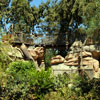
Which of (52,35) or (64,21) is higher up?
(64,21)

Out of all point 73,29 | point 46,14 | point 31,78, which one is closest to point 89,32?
point 31,78

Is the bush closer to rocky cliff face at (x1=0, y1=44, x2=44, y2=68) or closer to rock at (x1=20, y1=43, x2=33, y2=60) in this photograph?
rocky cliff face at (x1=0, y1=44, x2=44, y2=68)

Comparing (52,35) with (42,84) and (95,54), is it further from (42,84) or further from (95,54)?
(42,84)

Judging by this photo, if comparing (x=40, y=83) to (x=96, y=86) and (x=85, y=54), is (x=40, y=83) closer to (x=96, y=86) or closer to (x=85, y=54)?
(x=96, y=86)

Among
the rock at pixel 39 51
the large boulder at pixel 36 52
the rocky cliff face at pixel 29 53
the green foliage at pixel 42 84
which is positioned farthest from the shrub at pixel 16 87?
the rock at pixel 39 51

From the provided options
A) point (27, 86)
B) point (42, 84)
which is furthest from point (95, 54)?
point (27, 86)

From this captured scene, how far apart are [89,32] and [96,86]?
6.67 ft

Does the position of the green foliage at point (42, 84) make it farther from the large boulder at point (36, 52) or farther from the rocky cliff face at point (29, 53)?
the large boulder at point (36, 52)

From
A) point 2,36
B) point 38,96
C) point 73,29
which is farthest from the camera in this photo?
point 73,29

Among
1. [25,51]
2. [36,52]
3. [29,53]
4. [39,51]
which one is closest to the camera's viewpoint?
[25,51]

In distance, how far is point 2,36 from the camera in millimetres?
4047

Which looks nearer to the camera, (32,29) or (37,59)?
(37,59)

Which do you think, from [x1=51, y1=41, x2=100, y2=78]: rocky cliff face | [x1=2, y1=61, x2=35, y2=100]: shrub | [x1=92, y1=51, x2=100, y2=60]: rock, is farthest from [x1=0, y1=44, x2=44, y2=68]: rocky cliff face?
[x1=2, y1=61, x2=35, y2=100]: shrub

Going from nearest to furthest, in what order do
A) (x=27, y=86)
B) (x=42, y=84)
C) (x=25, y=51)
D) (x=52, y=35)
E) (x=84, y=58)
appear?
(x=27, y=86) → (x=42, y=84) → (x=84, y=58) → (x=25, y=51) → (x=52, y=35)
